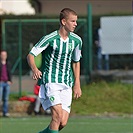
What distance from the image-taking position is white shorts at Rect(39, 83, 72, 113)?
9.34 meters

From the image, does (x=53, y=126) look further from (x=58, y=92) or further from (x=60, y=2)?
(x=60, y=2)

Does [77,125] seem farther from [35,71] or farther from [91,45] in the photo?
[35,71]

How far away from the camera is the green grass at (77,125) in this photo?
13352 millimetres

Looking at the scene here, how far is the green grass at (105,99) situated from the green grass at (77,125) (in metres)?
1.09

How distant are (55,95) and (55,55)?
580 millimetres

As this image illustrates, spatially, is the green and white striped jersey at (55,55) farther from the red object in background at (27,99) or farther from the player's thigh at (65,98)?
the red object in background at (27,99)

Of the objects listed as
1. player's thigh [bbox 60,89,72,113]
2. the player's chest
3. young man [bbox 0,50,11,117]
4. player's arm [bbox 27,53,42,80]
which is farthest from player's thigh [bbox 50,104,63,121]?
young man [bbox 0,50,11,117]

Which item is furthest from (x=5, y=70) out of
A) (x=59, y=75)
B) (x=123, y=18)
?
(x=59, y=75)

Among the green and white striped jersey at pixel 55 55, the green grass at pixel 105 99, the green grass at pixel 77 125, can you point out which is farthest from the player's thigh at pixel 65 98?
the green grass at pixel 105 99

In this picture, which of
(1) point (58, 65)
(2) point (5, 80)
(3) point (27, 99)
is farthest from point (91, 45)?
(1) point (58, 65)

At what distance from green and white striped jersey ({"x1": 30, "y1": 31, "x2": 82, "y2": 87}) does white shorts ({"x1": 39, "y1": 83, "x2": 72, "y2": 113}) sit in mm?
74

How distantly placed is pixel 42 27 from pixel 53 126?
36.6 ft

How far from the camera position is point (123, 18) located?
19.5 meters

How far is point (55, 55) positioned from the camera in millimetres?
9438
